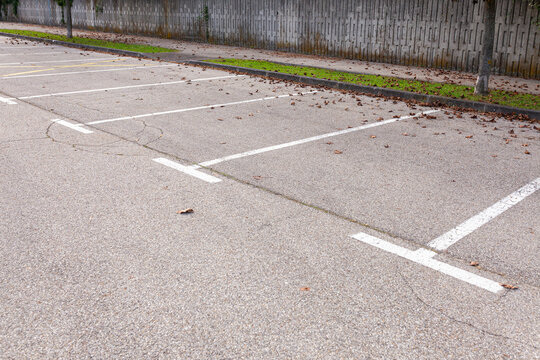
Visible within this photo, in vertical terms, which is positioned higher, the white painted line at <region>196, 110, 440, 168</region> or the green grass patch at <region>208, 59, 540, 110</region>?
the green grass patch at <region>208, 59, 540, 110</region>

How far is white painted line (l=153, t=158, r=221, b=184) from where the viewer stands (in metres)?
5.93

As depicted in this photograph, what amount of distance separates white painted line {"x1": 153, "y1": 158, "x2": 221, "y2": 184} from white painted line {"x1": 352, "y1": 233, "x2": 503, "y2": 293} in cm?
203

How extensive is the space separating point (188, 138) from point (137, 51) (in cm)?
1284

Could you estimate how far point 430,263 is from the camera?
13.3 feet

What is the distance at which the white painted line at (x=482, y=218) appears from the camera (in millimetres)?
4422

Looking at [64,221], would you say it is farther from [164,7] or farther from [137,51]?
[164,7]

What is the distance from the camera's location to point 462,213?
5059 millimetres

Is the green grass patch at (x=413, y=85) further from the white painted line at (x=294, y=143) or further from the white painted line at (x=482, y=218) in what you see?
the white painted line at (x=482, y=218)

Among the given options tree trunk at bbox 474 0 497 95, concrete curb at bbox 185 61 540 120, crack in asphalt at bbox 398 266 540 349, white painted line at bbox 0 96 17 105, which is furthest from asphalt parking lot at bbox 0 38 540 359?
tree trunk at bbox 474 0 497 95

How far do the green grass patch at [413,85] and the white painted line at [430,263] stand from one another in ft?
23.1

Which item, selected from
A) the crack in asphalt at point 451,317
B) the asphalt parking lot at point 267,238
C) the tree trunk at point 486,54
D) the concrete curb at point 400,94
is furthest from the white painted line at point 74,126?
the tree trunk at point 486,54

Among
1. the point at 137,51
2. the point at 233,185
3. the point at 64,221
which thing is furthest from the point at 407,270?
the point at 137,51

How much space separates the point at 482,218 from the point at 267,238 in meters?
2.07

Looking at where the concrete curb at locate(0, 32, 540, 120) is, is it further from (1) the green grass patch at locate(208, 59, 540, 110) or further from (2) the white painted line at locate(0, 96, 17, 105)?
(2) the white painted line at locate(0, 96, 17, 105)
